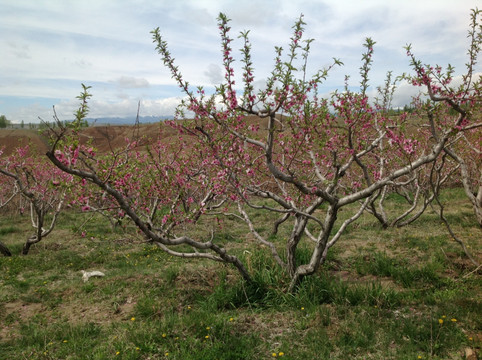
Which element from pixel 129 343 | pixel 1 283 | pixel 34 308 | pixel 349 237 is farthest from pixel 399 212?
pixel 1 283

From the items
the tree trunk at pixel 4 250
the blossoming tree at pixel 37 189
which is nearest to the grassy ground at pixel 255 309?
the tree trunk at pixel 4 250

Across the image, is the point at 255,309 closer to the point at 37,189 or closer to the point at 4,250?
the point at 4,250

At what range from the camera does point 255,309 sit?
5.21m

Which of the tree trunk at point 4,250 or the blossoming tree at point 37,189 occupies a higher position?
the blossoming tree at point 37,189

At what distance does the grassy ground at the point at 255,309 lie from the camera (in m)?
4.13

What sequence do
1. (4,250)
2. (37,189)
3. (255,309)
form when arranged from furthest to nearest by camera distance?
(37,189) → (4,250) → (255,309)

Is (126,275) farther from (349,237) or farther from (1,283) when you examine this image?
(349,237)

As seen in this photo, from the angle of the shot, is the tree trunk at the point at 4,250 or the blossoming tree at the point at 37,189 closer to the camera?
the blossoming tree at the point at 37,189

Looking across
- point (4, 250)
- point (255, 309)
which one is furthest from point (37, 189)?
point (255, 309)

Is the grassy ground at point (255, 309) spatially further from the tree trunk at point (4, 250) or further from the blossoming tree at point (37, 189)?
the blossoming tree at point (37, 189)

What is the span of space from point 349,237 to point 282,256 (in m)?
3.35

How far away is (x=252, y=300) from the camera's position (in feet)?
17.9

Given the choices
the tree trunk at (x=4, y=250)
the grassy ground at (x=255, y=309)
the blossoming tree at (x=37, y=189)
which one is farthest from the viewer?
the tree trunk at (x=4, y=250)

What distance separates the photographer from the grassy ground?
4129mm
